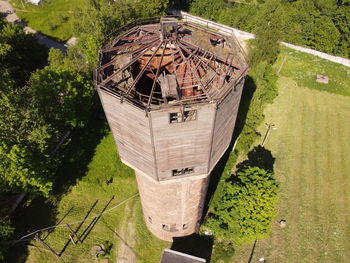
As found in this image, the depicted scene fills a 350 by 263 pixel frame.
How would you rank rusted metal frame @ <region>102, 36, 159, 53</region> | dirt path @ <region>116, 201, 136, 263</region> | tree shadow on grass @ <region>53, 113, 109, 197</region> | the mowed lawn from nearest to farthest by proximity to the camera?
rusted metal frame @ <region>102, 36, 159, 53</region> → dirt path @ <region>116, 201, 136, 263</region> → the mowed lawn → tree shadow on grass @ <region>53, 113, 109, 197</region>

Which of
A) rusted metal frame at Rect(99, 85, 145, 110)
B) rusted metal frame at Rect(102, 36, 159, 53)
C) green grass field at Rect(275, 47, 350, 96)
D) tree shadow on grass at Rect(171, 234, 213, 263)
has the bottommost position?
tree shadow on grass at Rect(171, 234, 213, 263)

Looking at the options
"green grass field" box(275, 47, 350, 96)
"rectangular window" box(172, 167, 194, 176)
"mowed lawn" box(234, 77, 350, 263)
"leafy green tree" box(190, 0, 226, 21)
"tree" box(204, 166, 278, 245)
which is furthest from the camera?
"leafy green tree" box(190, 0, 226, 21)

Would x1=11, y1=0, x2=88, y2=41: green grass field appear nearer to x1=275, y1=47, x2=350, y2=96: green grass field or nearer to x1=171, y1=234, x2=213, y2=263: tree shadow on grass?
x1=275, y1=47, x2=350, y2=96: green grass field

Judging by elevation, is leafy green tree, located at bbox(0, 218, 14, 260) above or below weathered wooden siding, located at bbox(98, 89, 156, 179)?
below

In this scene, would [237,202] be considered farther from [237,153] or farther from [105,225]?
[105,225]

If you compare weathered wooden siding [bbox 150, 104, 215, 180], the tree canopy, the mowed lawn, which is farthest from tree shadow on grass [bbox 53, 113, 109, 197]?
the tree canopy

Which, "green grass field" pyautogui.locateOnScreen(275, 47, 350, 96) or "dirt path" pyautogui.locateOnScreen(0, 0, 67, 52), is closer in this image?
"green grass field" pyautogui.locateOnScreen(275, 47, 350, 96)

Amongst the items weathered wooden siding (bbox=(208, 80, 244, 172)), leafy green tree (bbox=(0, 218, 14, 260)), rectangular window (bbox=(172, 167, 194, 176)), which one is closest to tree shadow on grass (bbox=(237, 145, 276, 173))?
weathered wooden siding (bbox=(208, 80, 244, 172))

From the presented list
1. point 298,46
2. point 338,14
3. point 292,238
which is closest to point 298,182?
point 292,238
